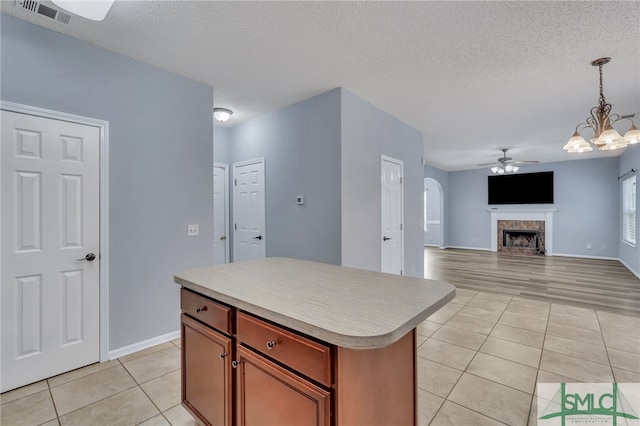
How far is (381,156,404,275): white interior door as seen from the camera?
4117 millimetres

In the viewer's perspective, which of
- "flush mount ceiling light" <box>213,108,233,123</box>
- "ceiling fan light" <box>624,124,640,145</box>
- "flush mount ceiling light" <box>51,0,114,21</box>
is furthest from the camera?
"flush mount ceiling light" <box>213,108,233,123</box>

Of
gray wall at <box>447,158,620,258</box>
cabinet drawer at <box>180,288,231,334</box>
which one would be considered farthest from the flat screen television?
cabinet drawer at <box>180,288,231,334</box>

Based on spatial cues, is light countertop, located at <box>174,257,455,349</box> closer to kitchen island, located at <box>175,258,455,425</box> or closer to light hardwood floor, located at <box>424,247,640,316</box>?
kitchen island, located at <box>175,258,455,425</box>

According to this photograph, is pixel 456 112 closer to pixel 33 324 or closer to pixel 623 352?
pixel 623 352

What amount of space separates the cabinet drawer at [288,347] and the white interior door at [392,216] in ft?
9.83

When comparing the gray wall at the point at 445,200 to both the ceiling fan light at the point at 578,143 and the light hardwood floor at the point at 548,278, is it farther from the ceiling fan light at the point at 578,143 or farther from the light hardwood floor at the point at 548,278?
the ceiling fan light at the point at 578,143

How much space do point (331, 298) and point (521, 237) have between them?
945 centimetres

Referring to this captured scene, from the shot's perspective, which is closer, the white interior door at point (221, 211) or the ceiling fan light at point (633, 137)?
the ceiling fan light at point (633, 137)

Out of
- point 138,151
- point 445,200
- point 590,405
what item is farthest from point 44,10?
point 445,200

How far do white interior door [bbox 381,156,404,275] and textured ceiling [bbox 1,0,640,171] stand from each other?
881mm

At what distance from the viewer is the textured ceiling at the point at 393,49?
2023 mm

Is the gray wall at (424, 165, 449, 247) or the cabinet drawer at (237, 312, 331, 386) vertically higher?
the gray wall at (424, 165, 449, 247)

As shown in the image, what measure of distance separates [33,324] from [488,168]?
10.3 meters

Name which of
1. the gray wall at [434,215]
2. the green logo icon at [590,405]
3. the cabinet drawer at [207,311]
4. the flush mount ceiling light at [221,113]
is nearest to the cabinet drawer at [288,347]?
the cabinet drawer at [207,311]
